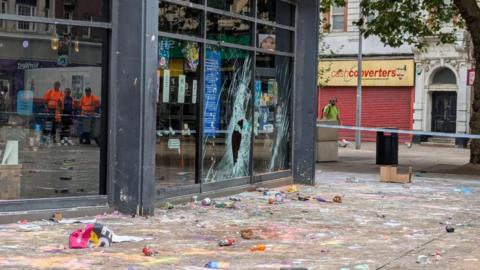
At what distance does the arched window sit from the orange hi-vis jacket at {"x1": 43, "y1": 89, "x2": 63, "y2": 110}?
82.4 feet

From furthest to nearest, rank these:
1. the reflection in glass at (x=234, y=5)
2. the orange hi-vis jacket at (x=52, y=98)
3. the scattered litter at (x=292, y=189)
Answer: the scattered litter at (x=292, y=189) < the reflection in glass at (x=234, y=5) < the orange hi-vis jacket at (x=52, y=98)

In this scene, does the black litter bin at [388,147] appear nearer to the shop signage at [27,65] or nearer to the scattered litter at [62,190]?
the scattered litter at [62,190]

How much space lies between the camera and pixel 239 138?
455 inches

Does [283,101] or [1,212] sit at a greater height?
[283,101]

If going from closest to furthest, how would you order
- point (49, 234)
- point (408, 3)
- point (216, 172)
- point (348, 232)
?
1. point (49, 234)
2. point (348, 232)
3. point (216, 172)
4. point (408, 3)

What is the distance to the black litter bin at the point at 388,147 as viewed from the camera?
17734 mm

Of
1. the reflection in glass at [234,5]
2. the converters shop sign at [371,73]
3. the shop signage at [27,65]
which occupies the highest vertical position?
the converters shop sign at [371,73]

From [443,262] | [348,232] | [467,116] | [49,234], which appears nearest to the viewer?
[443,262]

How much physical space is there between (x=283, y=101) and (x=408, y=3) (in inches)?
272

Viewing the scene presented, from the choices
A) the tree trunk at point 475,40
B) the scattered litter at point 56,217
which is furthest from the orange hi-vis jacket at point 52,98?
the tree trunk at point 475,40

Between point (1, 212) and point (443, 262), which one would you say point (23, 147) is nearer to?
point (1, 212)

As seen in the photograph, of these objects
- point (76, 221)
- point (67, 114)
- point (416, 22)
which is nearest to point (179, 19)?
point (67, 114)

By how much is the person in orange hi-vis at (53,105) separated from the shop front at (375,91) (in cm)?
2323

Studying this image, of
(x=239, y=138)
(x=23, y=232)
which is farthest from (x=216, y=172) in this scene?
(x=23, y=232)
